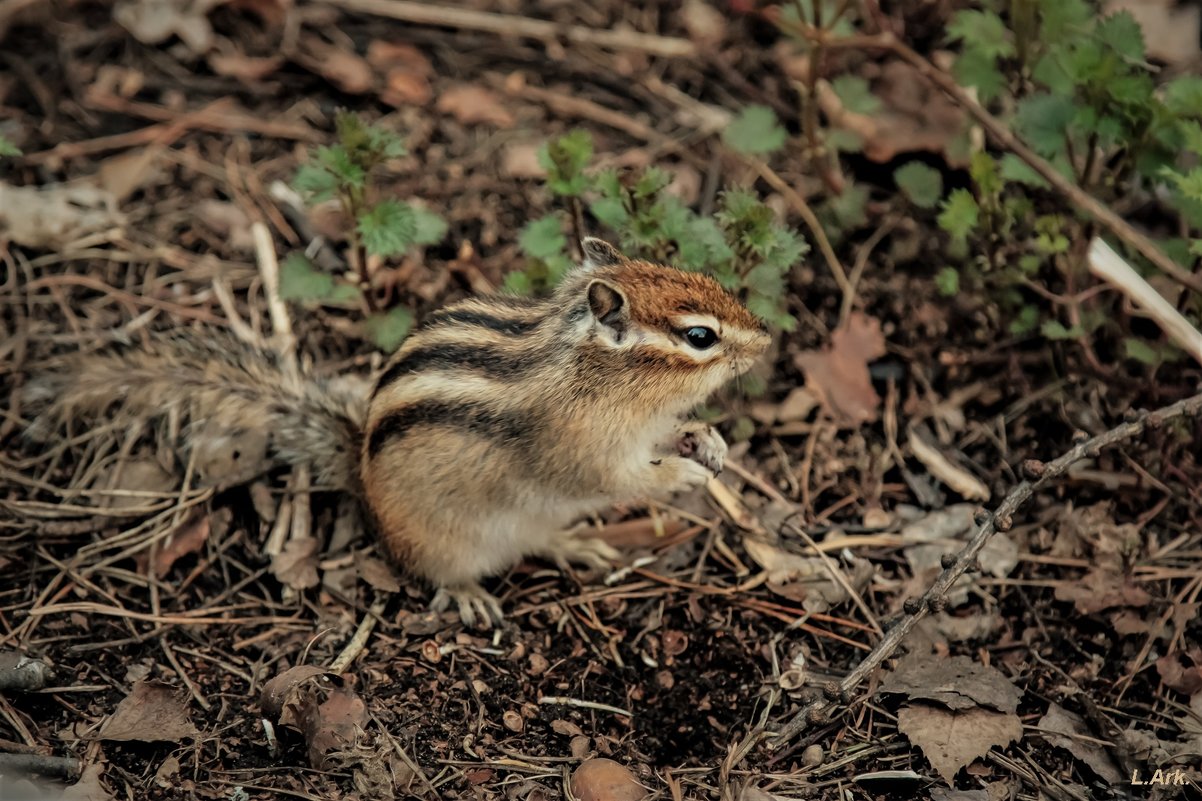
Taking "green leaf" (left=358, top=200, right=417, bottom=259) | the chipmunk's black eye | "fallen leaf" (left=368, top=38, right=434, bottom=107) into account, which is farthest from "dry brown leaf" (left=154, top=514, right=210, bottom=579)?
"fallen leaf" (left=368, top=38, right=434, bottom=107)

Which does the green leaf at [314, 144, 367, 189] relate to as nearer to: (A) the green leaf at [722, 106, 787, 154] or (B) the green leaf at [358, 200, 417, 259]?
(B) the green leaf at [358, 200, 417, 259]

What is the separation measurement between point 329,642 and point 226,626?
1.15 feet

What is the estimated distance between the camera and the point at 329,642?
3.72 metres

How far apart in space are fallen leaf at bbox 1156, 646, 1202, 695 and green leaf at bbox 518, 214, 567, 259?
92.6 inches

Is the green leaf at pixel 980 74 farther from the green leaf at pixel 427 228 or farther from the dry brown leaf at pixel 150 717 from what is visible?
the dry brown leaf at pixel 150 717

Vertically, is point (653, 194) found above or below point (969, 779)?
above

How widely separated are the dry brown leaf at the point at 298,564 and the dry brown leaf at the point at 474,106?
7.22ft

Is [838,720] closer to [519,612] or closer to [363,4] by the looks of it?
[519,612]

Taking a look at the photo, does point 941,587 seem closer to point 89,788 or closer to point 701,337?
point 701,337

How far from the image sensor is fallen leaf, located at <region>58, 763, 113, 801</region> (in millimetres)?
2973

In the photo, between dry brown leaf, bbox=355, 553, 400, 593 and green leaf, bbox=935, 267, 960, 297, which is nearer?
dry brown leaf, bbox=355, 553, 400, 593

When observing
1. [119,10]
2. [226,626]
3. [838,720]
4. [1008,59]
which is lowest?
[226,626]

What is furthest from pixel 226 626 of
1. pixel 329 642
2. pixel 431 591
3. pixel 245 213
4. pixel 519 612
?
pixel 245 213

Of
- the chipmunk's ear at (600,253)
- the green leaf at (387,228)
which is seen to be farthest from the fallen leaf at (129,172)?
the chipmunk's ear at (600,253)
